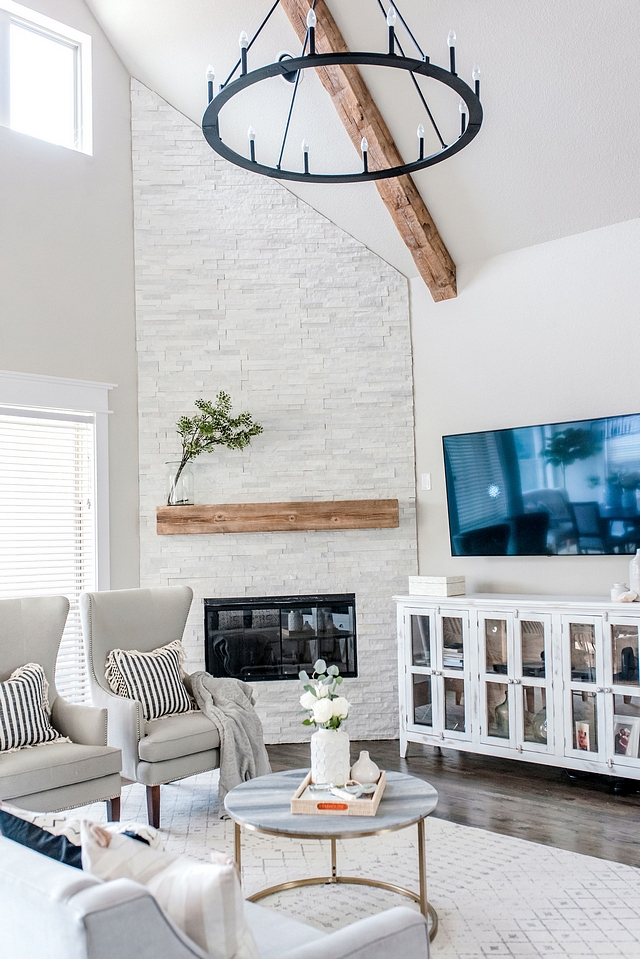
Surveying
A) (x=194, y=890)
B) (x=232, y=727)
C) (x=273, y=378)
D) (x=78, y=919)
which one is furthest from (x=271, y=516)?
(x=78, y=919)

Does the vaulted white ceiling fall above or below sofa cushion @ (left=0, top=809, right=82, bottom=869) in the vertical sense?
above

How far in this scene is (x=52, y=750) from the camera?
3.47 m

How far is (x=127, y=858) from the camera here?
1508 mm

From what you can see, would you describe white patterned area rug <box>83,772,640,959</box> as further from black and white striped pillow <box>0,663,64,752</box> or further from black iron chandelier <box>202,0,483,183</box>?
black iron chandelier <box>202,0,483,183</box>

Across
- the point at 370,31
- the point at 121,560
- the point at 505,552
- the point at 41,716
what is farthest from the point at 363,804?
the point at 370,31

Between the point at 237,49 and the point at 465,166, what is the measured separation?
4.82ft

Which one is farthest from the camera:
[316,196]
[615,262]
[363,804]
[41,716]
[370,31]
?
[316,196]

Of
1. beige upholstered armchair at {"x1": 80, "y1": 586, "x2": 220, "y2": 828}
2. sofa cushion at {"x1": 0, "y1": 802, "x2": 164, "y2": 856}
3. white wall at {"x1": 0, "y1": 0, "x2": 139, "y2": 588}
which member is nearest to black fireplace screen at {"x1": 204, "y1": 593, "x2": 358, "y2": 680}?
white wall at {"x1": 0, "y1": 0, "x2": 139, "y2": 588}

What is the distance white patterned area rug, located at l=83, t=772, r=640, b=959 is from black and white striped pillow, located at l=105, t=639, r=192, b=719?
524 millimetres

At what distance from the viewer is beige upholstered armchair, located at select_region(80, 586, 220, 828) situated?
374cm

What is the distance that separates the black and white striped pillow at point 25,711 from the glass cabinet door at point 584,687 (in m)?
2.49

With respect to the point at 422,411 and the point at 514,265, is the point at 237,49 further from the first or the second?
the point at 422,411

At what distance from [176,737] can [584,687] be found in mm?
2033

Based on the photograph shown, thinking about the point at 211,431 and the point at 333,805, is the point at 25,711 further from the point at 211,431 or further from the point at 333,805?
the point at 211,431
